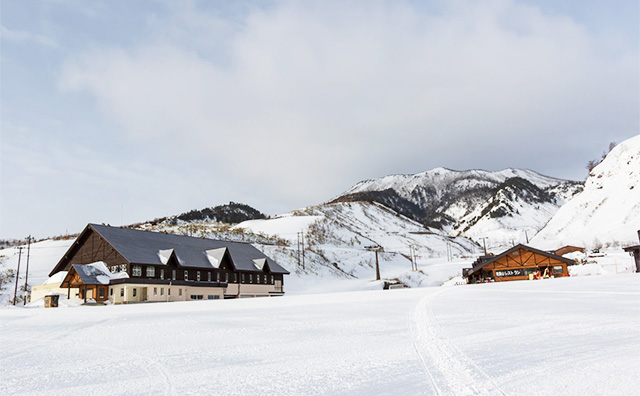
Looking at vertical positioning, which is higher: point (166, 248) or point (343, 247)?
point (343, 247)

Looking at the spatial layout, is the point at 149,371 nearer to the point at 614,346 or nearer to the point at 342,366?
the point at 342,366

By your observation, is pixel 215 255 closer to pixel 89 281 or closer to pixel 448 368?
pixel 89 281

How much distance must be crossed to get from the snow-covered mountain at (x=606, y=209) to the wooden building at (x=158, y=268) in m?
75.8

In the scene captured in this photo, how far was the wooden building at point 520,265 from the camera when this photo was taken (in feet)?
193

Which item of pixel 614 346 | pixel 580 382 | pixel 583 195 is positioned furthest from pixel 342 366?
pixel 583 195

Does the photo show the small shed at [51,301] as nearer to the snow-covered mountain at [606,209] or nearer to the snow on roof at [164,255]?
the snow on roof at [164,255]

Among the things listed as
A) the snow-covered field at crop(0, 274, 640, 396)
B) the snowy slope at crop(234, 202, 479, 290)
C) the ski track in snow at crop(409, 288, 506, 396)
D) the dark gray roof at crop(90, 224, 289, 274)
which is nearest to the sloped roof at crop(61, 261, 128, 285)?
the dark gray roof at crop(90, 224, 289, 274)

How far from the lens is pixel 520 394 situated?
19.6 feet

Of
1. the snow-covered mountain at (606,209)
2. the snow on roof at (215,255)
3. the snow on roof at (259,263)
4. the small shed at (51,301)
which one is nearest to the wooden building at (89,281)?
the small shed at (51,301)

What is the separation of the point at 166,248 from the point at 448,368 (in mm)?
53617

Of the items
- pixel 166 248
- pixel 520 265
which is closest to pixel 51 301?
pixel 166 248

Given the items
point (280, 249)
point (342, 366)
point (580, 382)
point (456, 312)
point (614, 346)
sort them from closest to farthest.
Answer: point (580, 382) < point (342, 366) < point (614, 346) < point (456, 312) < point (280, 249)

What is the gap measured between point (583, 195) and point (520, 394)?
456ft

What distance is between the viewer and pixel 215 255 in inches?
2410
